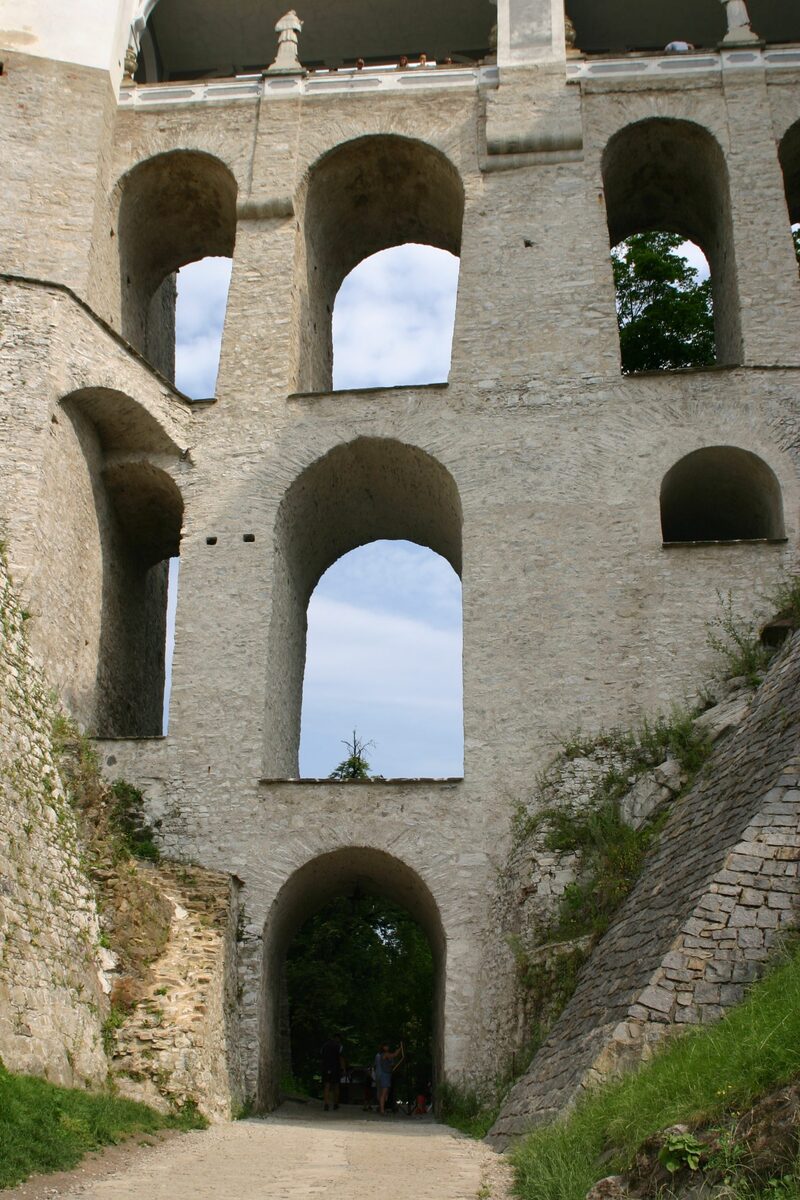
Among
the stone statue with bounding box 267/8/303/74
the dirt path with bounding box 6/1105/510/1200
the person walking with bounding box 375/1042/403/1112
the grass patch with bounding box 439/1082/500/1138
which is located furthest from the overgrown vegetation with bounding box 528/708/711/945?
the stone statue with bounding box 267/8/303/74

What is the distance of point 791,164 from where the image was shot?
760 inches

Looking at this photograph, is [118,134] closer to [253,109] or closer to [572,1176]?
[253,109]

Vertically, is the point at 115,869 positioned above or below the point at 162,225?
below

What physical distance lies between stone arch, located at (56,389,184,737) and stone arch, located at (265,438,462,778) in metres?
1.88

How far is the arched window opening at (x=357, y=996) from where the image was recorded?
22.9 metres

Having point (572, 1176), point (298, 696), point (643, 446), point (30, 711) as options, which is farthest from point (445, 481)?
point (572, 1176)

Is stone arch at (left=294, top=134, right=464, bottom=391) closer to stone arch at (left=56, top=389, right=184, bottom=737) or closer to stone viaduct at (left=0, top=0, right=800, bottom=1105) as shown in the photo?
stone viaduct at (left=0, top=0, right=800, bottom=1105)

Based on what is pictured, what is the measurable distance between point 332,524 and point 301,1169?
37.0 ft

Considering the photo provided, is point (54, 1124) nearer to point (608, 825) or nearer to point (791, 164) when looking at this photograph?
point (608, 825)

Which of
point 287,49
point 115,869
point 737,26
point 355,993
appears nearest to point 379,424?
point 115,869

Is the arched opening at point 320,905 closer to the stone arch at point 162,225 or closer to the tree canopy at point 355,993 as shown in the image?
the tree canopy at point 355,993

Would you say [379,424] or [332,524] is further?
[332,524]

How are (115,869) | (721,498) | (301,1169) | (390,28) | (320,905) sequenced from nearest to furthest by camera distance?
(301,1169)
(115,869)
(320,905)
(721,498)
(390,28)

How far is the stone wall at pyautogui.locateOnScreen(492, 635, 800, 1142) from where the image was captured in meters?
7.96
